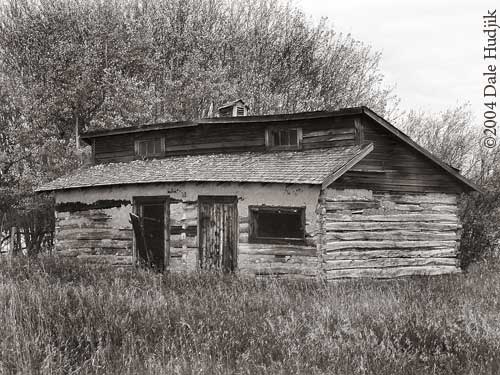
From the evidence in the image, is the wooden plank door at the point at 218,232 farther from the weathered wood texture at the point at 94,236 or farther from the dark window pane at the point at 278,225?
the weathered wood texture at the point at 94,236

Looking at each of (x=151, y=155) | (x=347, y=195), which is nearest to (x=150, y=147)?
(x=151, y=155)

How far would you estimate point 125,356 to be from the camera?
20.9ft

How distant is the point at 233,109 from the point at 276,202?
6161mm

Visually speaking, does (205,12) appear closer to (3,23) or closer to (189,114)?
(189,114)

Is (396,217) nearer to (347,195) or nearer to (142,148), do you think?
(347,195)

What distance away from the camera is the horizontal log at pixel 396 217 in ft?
50.5

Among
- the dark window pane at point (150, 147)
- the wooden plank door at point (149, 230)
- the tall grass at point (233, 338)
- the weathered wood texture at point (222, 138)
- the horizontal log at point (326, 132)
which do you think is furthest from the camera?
the dark window pane at point (150, 147)

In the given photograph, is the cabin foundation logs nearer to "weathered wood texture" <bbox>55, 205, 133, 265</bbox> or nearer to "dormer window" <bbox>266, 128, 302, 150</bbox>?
"weathered wood texture" <bbox>55, 205, 133, 265</bbox>

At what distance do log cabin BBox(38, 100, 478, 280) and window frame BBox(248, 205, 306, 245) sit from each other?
26mm

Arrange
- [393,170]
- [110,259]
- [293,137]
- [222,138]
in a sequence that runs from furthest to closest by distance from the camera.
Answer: [222,138], [110,259], [293,137], [393,170]

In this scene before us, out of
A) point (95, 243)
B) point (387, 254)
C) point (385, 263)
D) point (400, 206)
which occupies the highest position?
point (400, 206)

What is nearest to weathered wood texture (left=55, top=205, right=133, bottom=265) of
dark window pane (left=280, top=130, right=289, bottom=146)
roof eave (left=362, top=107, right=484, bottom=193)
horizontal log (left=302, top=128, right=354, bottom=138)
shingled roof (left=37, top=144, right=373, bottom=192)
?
shingled roof (left=37, top=144, right=373, bottom=192)

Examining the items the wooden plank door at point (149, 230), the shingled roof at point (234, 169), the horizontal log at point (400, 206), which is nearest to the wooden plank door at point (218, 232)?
the shingled roof at point (234, 169)

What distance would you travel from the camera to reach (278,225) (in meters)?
18.5
